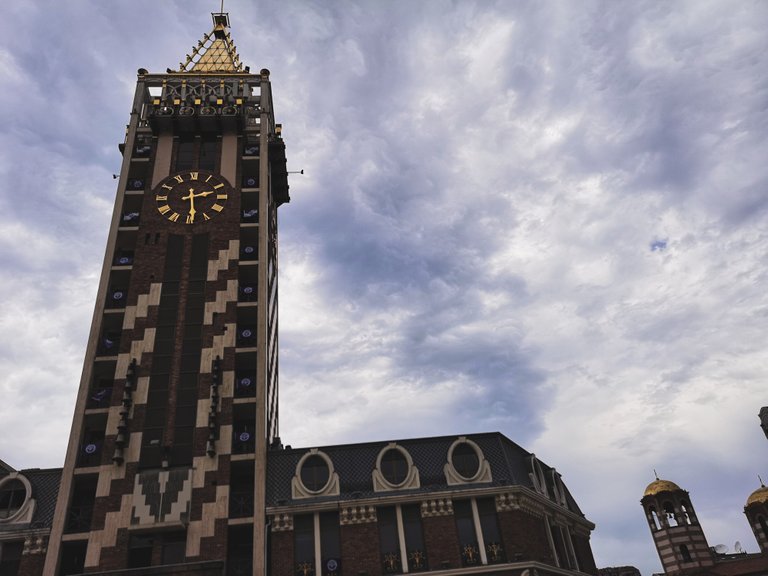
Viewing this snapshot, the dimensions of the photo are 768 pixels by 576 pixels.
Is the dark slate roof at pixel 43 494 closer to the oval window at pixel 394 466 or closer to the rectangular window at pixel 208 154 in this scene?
the oval window at pixel 394 466

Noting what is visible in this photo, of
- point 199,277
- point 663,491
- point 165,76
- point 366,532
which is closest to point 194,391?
point 199,277

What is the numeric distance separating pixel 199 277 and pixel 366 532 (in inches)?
1021

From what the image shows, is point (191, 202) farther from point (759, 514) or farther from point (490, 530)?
point (759, 514)

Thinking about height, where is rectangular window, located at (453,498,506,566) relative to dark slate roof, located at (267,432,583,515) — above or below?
below

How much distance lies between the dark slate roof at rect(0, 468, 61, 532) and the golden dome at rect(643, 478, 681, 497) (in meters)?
74.5

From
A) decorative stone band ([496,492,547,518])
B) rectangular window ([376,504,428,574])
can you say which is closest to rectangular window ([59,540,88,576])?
rectangular window ([376,504,428,574])

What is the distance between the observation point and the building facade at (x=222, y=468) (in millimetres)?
42375

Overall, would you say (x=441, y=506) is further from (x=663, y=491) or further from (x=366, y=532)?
(x=663, y=491)

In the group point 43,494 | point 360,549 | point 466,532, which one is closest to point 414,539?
point 466,532

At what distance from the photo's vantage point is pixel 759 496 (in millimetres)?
85188

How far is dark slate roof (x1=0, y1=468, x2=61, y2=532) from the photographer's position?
1687 inches

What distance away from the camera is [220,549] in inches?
1644

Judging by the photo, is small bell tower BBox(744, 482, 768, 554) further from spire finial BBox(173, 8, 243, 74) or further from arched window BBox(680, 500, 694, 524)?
spire finial BBox(173, 8, 243, 74)

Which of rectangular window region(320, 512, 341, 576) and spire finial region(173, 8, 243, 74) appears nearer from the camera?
rectangular window region(320, 512, 341, 576)
